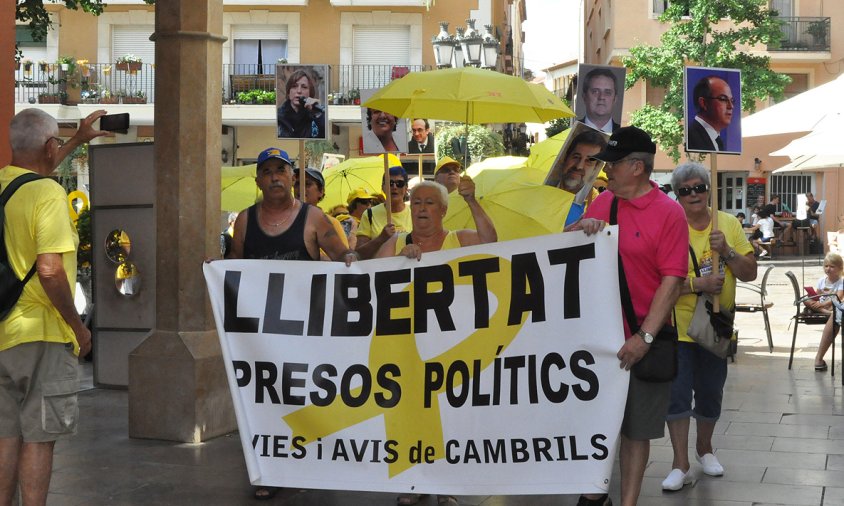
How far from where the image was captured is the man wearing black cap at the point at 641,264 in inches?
210

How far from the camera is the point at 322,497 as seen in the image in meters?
6.43

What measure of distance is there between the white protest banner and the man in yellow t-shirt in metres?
1.12

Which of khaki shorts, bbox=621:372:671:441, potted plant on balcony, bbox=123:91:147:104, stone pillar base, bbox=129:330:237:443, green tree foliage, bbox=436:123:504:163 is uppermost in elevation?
potted plant on balcony, bbox=123:91:147:104

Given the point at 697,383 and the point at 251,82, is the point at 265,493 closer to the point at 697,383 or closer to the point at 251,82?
→ the point at 697,383

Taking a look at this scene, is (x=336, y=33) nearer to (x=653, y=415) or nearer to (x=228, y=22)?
(x=228, y=22)

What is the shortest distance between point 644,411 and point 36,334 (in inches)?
110

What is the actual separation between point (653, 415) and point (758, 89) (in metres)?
32.7

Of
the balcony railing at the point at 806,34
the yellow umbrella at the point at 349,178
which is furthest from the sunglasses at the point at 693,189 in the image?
the balcony railing at the point at 806,34

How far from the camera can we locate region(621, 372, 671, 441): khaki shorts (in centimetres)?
543

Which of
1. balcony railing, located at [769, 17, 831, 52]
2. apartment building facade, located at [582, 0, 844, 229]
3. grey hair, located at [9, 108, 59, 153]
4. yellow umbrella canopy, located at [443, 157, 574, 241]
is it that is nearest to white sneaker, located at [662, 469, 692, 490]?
yellow umbrella canopy, located at [443, 157, 574, 241]

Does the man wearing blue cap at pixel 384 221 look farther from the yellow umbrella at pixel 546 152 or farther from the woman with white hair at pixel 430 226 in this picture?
the yellow umbrella at pixel 546 152

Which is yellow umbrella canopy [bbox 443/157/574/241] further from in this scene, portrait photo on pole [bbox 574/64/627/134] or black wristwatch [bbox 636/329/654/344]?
black wristwatch [bbox 636/329/654/344]

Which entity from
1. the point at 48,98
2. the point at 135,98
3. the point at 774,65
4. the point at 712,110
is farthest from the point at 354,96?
the point at 712,110

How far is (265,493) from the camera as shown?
20.8 feet
